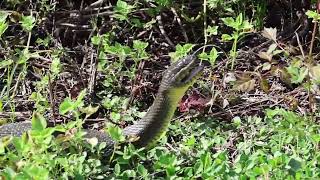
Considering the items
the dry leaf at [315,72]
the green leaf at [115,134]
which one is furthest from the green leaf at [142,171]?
the dry leaf at [315,72]

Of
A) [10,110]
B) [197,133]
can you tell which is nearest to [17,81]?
[10,110]

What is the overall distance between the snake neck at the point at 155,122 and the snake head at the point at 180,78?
0.04 m

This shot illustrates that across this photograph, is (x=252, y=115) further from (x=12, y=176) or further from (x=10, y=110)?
(x=12, y=176)

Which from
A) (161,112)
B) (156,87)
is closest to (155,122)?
(161,112)

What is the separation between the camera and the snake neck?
166 inches

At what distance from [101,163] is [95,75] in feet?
4.26

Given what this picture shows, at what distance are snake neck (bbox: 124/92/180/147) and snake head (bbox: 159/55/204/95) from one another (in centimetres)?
4

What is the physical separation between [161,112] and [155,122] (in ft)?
0.27

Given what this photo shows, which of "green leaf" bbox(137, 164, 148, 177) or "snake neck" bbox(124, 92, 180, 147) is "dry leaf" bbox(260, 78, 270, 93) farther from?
"green leaf" bbox(137, 164, 148, 177)

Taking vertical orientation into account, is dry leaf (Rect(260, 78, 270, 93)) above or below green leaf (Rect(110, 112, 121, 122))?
above

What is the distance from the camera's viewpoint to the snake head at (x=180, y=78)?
4.45 metres

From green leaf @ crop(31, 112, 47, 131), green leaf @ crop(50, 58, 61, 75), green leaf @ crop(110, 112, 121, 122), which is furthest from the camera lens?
green leaf @ crop(50, 58, 61, 75)

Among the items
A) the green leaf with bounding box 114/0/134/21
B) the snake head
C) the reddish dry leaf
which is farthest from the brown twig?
the snake head

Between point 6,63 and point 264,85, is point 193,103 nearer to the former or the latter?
point 264,85
